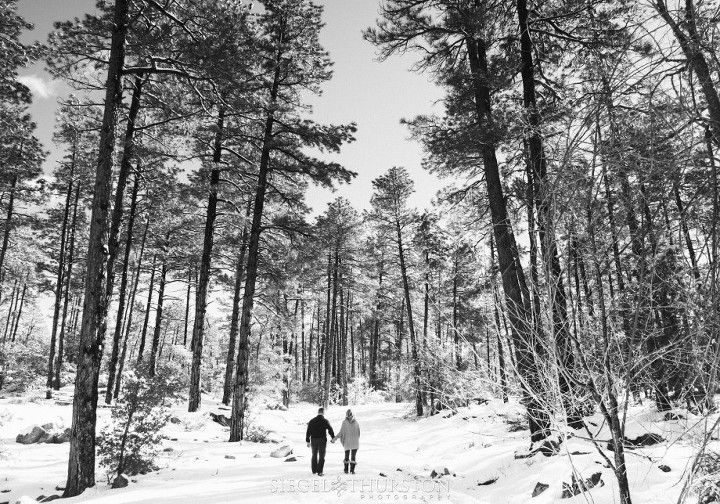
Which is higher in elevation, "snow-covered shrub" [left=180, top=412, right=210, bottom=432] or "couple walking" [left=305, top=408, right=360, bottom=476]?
"couple walking" [left=305, top=408, right=360, bottom=476]

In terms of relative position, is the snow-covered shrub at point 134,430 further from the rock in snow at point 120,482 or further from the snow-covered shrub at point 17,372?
the snow-covered shrub at point 17,372

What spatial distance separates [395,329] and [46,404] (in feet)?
83.7

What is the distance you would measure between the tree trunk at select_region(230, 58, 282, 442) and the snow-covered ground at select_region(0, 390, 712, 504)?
2.41ft

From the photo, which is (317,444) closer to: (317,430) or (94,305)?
(317,430)

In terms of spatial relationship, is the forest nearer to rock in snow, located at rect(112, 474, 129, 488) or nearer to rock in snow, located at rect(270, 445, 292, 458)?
rock in snow, located at rect(112, 474, 129, 488)

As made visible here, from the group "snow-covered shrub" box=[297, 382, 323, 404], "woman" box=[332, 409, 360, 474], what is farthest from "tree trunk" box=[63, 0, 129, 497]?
"snow-covered shrub" box=[297, 382, 323, 404]

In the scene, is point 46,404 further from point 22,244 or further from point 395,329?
point 395,329

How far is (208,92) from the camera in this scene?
8172 mm

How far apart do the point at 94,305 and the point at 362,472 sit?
611 centimetres

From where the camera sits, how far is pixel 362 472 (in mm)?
8062

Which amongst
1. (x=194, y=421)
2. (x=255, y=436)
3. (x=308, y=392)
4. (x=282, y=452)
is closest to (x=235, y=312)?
(x=194, y=421)

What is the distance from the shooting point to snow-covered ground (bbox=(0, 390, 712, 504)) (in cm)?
557

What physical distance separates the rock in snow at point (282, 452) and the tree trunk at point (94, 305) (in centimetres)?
395

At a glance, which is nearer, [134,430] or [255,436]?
[134,430]
